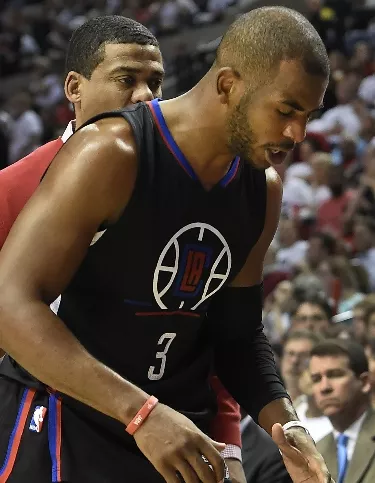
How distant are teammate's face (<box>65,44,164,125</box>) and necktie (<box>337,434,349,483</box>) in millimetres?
2618

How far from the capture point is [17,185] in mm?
2973

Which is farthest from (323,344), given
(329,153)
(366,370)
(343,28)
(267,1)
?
(267,1)

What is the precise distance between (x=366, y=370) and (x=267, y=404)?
8.79ft

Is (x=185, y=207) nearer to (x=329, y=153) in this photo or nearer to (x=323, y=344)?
(x=323, y=344)

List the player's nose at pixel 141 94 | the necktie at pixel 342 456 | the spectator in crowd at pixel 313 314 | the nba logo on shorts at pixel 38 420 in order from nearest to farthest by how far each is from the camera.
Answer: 1. the nba logo on shorts at pixel 38 420
2. the player's nose at pixel 141 94
3. the necktie at pixel 342 456
4. the spectator in crowd at pixel 313 314

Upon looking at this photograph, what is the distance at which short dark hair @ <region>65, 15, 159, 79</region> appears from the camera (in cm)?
339

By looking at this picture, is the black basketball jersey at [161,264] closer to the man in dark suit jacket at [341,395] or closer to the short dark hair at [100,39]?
the short dark hair at [100,39]

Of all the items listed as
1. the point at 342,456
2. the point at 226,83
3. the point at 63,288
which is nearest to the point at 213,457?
the point at 63,288

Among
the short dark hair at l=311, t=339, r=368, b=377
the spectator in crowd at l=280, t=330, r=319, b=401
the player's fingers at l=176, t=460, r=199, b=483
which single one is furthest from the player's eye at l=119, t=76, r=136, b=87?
the spectator in crowd at l=280, t=330, r=319, b=401

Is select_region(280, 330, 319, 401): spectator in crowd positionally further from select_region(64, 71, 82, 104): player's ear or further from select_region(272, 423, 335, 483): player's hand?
select_region(272, 423, 335, 483): player's hand

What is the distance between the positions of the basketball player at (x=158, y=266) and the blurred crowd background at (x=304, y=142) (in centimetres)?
298

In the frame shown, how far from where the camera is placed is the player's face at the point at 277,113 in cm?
241

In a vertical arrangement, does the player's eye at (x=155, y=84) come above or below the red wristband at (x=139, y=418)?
above

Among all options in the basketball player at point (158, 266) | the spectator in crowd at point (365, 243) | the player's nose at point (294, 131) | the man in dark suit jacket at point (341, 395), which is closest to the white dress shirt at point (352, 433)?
the man in dark suit jacket at point (341, 395)
